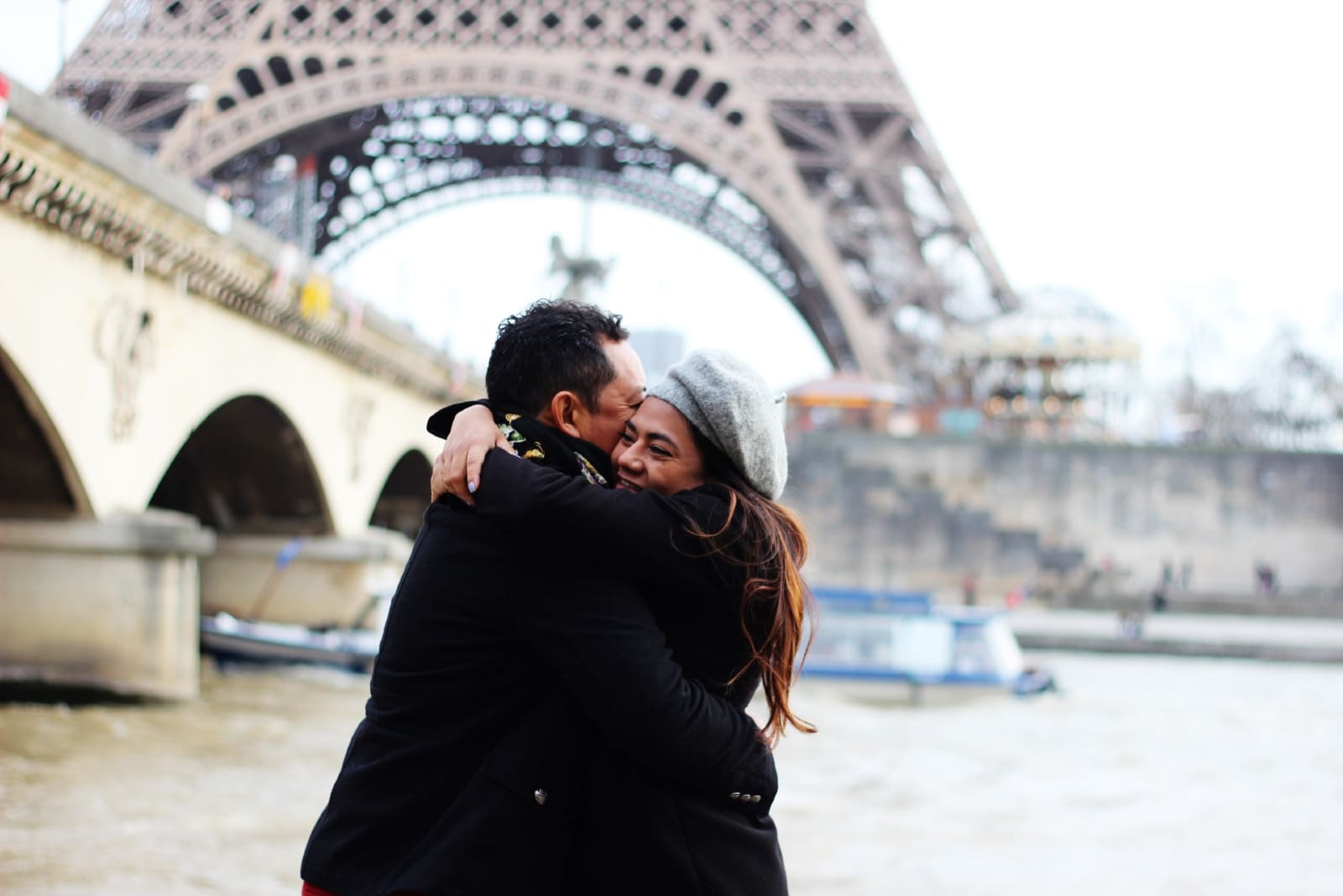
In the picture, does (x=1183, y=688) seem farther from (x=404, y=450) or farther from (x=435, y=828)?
(x=435, y=828)

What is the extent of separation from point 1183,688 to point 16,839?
14.9 meters

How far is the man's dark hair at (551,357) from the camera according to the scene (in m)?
2.57

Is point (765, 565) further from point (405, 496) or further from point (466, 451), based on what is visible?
point (405, 496)

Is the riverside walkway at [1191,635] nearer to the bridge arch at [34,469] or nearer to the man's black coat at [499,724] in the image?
the bridge arch at [34,469]

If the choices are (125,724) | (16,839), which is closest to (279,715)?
(125,724)

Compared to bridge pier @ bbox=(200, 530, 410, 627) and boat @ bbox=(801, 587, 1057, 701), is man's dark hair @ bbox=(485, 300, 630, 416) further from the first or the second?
bridge pier @ bbox=(200, 530, 410, 627)

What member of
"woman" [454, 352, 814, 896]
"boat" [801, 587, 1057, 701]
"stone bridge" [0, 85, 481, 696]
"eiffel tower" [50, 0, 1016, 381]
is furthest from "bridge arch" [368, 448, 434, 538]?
"woman" [454, 352, 814, 896]

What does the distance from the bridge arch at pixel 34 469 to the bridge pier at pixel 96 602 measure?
19 centimetres

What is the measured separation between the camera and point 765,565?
2.42m

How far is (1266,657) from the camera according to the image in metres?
23.1

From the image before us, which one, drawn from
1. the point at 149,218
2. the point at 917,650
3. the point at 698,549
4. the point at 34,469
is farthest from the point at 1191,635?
the point at 698,549

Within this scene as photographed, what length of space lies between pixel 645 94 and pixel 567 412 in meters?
31.0

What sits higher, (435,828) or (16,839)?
(435,828)

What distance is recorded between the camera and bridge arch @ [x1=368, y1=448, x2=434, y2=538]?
89.3 ft
